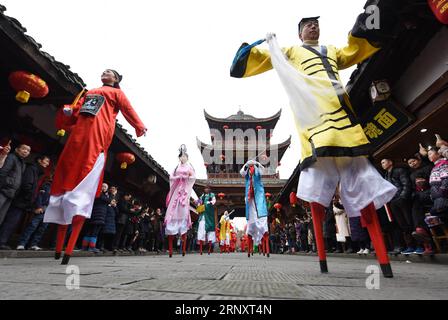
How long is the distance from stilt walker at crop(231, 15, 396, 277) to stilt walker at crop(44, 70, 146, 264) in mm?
1417

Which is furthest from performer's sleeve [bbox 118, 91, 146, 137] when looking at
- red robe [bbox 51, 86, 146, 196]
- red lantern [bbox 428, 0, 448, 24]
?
red lantern [bbox 428, 0, 448, 24]

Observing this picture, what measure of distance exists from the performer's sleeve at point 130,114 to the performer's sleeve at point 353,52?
2.11 meters

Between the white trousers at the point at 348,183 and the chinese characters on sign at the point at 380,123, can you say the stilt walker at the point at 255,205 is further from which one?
the white trousers at the point at 348,183

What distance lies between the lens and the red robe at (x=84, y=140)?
248 centimetres

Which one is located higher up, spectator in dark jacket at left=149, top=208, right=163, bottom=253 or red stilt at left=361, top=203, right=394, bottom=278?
spectator in dark jacket at left=149, top=208, right=163, bottom=253

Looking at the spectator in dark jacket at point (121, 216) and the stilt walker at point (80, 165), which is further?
the spectator in dark jacket at point (121, 216)

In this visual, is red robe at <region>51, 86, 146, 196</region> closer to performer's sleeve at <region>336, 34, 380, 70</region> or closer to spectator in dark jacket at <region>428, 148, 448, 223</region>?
performer's sleeve at <region>336, 34, 380, 70</region>

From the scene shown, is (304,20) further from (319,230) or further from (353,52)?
(319,230)

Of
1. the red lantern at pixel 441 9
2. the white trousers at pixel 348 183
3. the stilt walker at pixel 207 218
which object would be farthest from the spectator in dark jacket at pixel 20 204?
the red lantern at pixel 441 9

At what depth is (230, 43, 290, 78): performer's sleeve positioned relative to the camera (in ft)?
Answer: 7.70

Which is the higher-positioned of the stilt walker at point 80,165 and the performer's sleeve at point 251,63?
the performer's sleeve at point 251,63

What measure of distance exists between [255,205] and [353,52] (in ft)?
16.6

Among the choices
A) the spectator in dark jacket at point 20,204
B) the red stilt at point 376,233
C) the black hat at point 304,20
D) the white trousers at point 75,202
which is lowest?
the red stilt at point 376,233

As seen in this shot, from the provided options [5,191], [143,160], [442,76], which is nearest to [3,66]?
[5,191]
